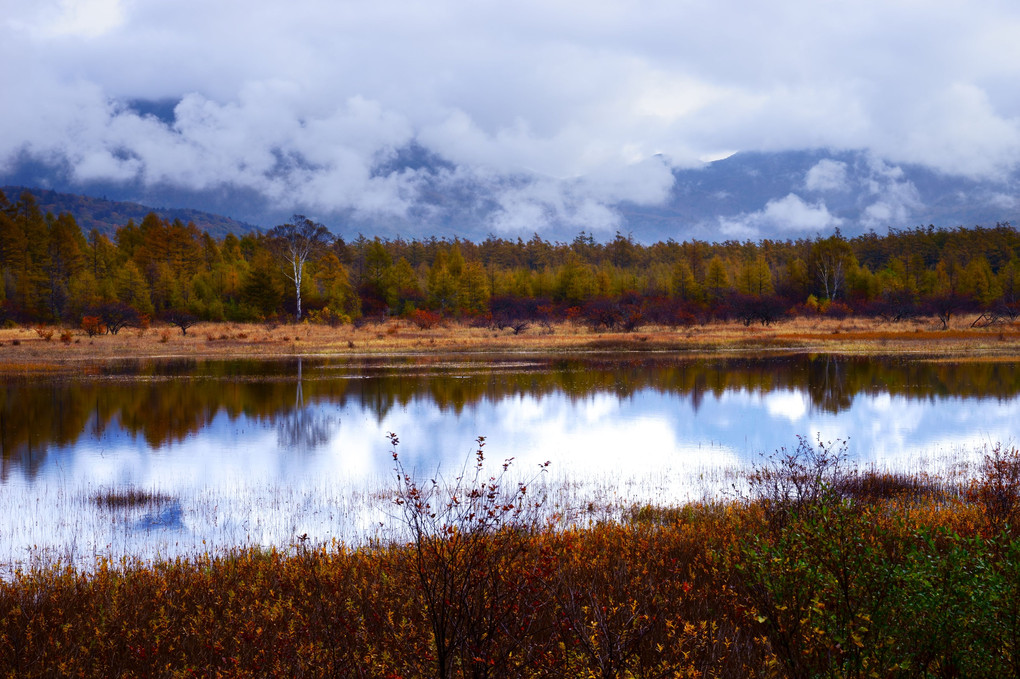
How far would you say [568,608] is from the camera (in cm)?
491

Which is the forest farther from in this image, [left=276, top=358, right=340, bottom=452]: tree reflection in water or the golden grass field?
[left=276, top=358, right=340, bottom=452]: tree reflection in water

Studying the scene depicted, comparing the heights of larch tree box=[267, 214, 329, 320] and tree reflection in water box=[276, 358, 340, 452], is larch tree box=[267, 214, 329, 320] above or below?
above

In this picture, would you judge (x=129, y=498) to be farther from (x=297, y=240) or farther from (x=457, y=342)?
(x=297, y=240)

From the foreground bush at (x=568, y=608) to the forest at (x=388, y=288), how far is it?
59.9 meters

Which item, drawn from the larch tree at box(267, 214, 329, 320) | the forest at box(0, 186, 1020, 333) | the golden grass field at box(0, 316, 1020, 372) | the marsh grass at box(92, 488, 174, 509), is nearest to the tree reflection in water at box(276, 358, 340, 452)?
the marsh grass at box(92, 488, 174, 509)

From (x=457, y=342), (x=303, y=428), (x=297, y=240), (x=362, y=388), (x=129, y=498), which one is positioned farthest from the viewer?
(x=297, y=240)

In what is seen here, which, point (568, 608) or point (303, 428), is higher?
point (568, 608)

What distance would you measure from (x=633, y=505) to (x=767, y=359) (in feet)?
105

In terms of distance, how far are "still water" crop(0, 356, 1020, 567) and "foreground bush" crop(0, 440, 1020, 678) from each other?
253cm

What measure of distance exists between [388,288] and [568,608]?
89342mm

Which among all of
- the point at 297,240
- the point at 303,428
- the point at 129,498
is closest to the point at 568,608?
the point at 129,498

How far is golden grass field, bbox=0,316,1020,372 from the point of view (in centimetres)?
4584

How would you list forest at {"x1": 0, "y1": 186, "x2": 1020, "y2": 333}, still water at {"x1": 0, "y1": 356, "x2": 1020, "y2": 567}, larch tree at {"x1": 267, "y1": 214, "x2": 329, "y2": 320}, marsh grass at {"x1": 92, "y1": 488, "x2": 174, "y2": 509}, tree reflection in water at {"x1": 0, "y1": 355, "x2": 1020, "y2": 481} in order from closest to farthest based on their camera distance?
still water at {"x1": 0, "y1": 356, "x2": 1020, "y2": 567}, marsh grass at {"x1": 92, "y1": 488, "x2": 174, "y2": 509}, tree reflection in water at {"x1": 0, "y1": 355, "x2": 1020, "y2": 481}, forest at {"x1": 0, "y1": 186, "x2": 1020, "y2": 333}, larch tree at {"x1": 267, "y1": 214, "x2": 329, "y2": 320}

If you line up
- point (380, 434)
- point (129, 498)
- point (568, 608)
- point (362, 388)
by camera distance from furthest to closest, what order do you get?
point (362, 388) → point (380, 434) → point (129, 498) → point (568, 608)
